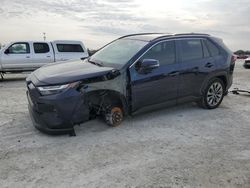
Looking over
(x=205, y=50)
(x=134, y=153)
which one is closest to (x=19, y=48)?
(x=205, y=50)

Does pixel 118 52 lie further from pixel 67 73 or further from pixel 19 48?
pixel 19 48

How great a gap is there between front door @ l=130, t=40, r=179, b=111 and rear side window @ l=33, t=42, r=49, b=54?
30.6 ft

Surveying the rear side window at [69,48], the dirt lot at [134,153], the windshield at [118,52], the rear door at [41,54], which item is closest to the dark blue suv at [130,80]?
the windshield at [118,52]

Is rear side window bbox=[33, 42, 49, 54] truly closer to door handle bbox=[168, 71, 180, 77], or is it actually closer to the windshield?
the windshield

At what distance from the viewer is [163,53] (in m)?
6.05

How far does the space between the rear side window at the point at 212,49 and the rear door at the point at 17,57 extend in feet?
30.5

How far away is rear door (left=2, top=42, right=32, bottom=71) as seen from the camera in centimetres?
1316

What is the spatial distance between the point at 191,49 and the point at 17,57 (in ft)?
30.7

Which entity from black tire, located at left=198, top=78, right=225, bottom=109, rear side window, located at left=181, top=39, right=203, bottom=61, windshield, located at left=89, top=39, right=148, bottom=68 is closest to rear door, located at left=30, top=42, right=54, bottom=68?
windshield, located at left=89, top=39, right=148, bottom=68

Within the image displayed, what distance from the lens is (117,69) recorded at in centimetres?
539

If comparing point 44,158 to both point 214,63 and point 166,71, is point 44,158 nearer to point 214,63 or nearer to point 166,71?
point 166,71

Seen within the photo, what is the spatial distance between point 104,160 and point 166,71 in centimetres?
250

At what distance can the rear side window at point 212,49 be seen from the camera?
688cm

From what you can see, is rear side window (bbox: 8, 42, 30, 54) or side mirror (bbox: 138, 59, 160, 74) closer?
side mirror (bbox: 138, 59, 160, 74)
